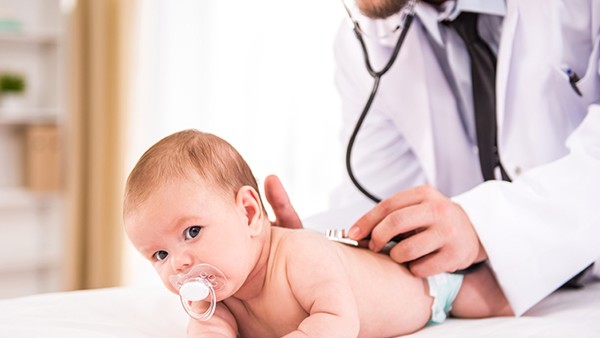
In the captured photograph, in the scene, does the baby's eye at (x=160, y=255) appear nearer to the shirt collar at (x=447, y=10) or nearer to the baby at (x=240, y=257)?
the baby at (x=240, y=257)

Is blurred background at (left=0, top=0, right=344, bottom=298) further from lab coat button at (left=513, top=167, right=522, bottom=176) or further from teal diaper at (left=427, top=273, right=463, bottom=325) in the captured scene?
teal diaper at (left=427, top=273, right=463, bottom=325)

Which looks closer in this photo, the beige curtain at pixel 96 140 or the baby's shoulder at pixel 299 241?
the baby's shoulder at pixel 299 241

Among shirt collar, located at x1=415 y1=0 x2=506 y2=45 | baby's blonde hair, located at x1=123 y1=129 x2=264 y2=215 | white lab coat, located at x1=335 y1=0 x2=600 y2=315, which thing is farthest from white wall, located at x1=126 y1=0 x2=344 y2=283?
baby's blonde hair, located at x1=123 y1=129 x2=264 y2=215

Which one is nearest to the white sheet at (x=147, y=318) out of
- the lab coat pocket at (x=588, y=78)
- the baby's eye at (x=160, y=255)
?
the baby's eye at (x=160, y=255)

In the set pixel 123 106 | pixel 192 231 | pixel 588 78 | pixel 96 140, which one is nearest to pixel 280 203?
pixel 192 231

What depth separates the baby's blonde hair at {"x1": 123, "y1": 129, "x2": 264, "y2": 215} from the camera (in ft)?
3.16

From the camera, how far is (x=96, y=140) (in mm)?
3625

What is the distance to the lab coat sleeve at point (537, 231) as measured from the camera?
1.21m

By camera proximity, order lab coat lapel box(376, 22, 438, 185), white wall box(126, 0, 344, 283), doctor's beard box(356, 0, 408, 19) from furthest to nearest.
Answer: white wall box(126, 0, 344, 283), lab coat lapel box(376, 22, 438, 185), doctor's beard box(356, 0, 408, 19)

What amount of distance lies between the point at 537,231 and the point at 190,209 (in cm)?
62

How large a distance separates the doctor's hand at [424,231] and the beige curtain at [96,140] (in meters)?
2.55

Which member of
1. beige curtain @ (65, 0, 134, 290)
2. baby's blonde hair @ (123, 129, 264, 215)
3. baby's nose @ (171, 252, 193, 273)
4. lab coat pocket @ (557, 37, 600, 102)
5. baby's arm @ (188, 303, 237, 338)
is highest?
lab coat pocket @ (557, 37, 600, 102)

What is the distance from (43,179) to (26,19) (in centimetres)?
92

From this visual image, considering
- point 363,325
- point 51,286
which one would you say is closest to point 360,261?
point 363,325
